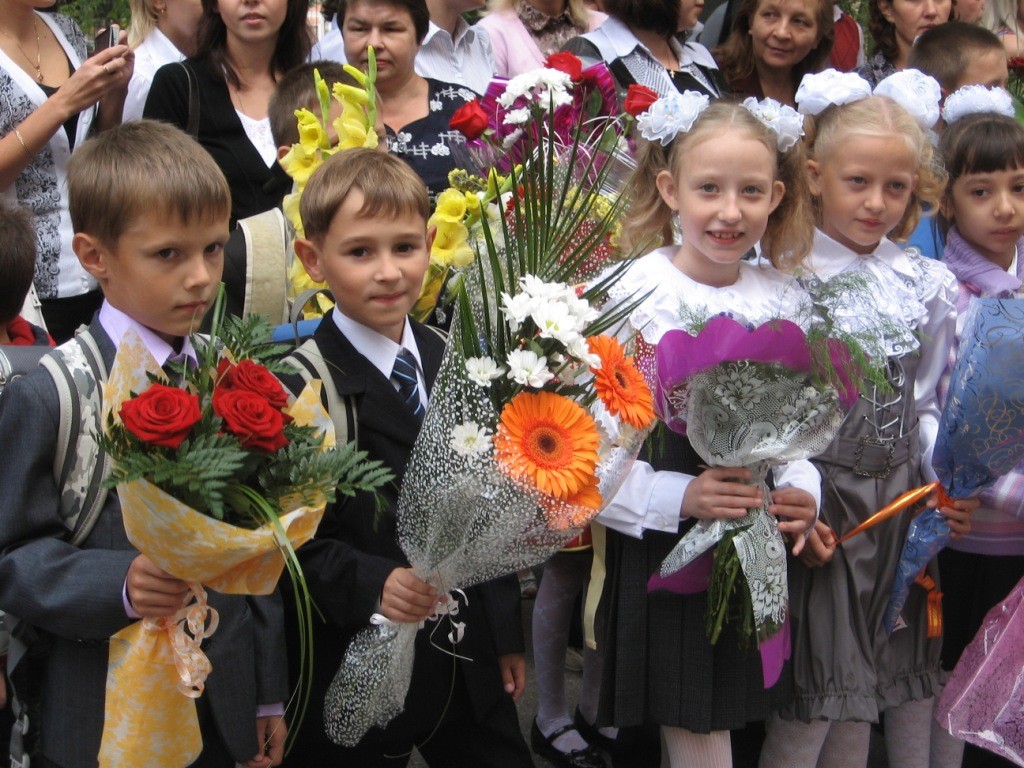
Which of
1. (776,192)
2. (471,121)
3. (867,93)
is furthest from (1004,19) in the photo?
(471,121)

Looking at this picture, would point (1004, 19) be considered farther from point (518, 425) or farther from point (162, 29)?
point (518, 425)

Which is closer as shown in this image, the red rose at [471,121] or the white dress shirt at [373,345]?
the white dress shirt at [373,345]

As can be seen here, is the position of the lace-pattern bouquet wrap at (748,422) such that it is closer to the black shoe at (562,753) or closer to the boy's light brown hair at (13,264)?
the black shoe at (562,753)

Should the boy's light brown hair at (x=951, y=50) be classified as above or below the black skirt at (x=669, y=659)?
above

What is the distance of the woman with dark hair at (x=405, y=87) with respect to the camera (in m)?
3.54

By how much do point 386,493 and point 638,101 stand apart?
1.46 m

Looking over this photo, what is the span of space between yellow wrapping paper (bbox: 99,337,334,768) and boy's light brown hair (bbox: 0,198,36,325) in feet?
2.98

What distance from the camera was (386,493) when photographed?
239 cm

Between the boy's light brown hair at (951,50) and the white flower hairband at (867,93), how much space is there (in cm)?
99

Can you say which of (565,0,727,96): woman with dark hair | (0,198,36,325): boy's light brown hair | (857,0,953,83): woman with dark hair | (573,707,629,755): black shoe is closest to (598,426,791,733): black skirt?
(573,707,629,755): black shoe

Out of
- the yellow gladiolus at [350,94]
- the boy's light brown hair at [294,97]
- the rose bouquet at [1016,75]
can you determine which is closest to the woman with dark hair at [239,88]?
the boy's light brown hair at [294,97]

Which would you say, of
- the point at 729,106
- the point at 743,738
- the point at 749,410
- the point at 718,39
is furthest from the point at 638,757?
the point at 718,39

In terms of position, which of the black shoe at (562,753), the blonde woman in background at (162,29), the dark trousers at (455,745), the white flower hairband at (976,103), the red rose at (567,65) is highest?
the blonde woman in background at (162,29)

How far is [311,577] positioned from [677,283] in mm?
1141
